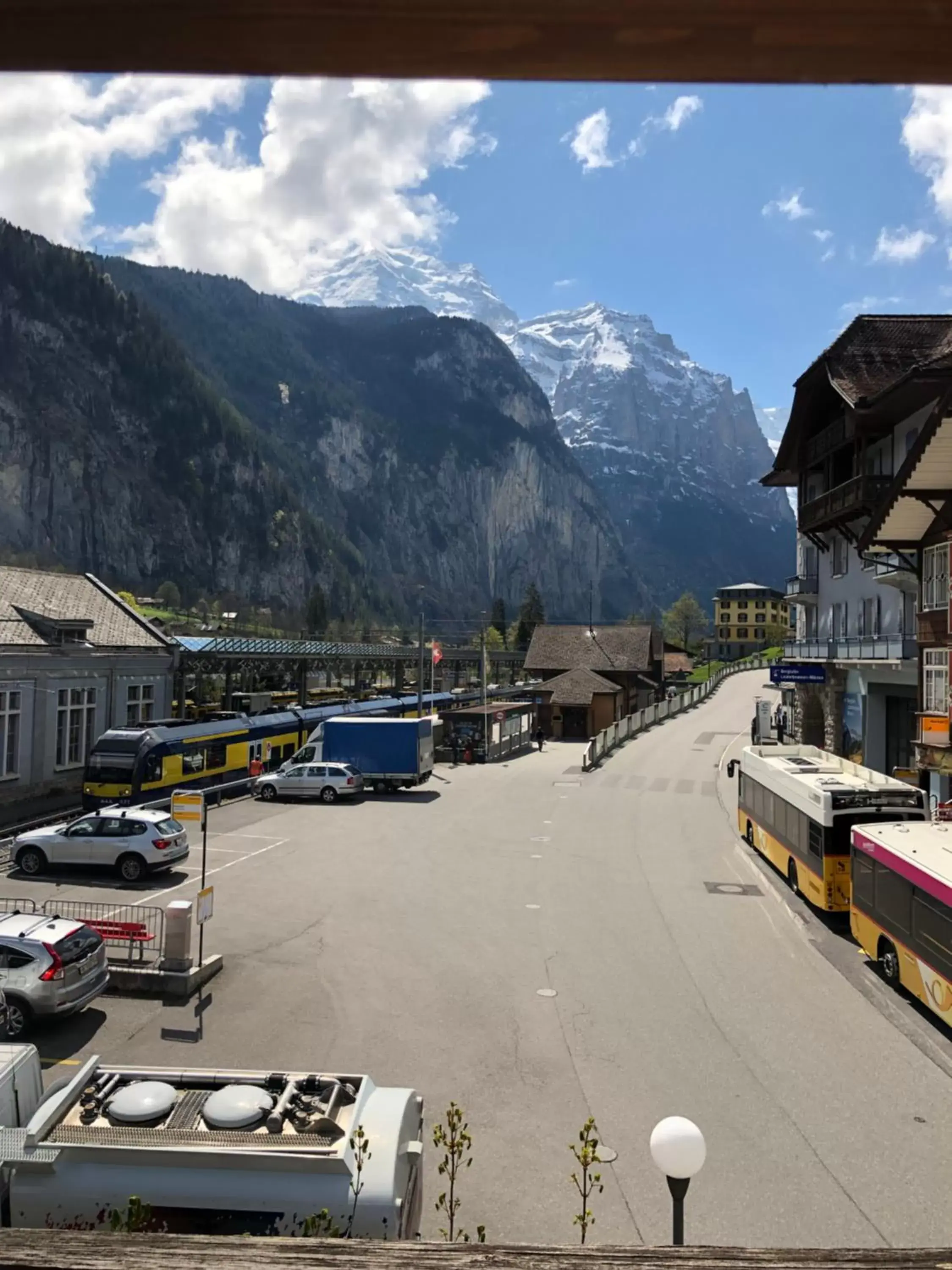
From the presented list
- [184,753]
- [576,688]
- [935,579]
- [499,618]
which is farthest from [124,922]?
[499,618]

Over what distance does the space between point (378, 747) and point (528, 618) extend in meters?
122

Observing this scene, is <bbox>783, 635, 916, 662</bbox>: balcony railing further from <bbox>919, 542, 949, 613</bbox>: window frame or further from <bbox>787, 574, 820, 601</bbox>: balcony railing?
<bbox>919, 542, 949, 613</bbox>: window frame

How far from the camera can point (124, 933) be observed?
1427 centimetres

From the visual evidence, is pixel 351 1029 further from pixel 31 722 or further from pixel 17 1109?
pixel 31 722

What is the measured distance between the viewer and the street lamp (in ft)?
17.3

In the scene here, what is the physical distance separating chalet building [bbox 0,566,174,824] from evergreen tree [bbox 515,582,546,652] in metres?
94.4

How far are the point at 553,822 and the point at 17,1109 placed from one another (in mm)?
22279

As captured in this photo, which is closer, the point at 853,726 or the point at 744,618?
the point at 853,726

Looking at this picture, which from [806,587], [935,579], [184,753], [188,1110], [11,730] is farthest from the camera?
[806,587]

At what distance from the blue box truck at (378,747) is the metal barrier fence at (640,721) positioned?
11.5 meters

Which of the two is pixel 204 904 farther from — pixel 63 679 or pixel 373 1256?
pixel 63 679

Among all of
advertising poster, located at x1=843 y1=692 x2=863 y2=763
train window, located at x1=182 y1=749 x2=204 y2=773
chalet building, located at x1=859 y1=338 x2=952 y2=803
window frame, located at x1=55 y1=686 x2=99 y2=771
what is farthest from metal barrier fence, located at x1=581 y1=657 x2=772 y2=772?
window frame, located at x1=55 y1=686 x2=99 y2=771

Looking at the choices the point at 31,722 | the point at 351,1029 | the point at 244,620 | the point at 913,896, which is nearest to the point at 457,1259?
the point at 351,1029

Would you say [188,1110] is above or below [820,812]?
below
